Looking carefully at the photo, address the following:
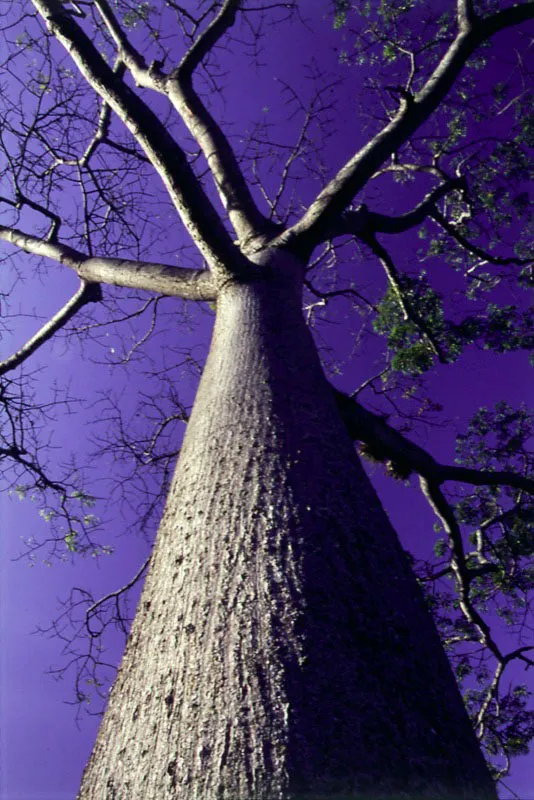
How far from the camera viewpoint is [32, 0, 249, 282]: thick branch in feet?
8.38

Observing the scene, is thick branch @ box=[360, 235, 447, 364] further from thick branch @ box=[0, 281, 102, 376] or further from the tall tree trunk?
the tall tree trunk

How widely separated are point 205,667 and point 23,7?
177 inches

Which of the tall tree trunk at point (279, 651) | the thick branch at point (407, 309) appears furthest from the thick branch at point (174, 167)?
the thick branch at point (407, 309)

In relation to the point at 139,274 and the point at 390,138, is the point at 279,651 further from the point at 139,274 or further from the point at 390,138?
the point at 390,138

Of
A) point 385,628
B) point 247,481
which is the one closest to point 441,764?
point 385,628

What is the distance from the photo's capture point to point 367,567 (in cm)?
132

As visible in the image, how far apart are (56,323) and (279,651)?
320cm

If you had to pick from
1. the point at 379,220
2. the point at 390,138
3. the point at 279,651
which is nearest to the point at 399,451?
the point at 390,138

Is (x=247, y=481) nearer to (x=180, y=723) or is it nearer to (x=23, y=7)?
(x=180, y=723)

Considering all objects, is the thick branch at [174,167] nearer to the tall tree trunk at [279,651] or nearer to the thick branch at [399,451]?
the thick branch at [399,451]

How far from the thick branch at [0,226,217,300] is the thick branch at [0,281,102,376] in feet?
0.40

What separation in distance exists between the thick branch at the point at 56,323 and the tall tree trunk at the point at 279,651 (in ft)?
7.59

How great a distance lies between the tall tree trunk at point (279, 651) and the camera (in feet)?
3.05

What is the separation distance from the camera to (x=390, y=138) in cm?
333
